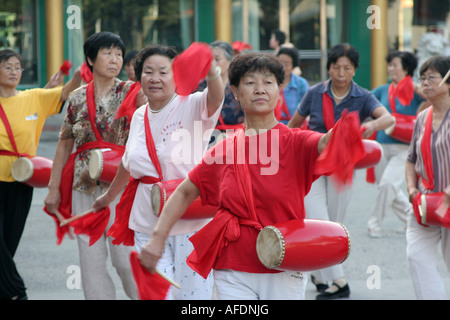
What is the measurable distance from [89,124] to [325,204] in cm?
209

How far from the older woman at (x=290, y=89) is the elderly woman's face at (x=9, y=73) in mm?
2746

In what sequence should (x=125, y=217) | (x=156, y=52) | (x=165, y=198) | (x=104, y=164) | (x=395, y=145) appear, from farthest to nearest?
1. (x=395, y=145)
2. (x=104, y=164)
3. (x=125, y=217)
4. (x=156, y=52)
5. (x=165, y=198)

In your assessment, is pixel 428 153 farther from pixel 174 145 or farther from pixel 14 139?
pixel 14 139

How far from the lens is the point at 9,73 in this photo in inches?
228

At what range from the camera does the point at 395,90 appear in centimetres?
798

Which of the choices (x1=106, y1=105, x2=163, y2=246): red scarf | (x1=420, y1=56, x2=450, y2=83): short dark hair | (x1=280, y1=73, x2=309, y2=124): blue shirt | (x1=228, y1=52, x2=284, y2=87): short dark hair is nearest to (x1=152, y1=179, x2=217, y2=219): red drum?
(x1=106, y1=105, x2=163, y2=246): red scarf

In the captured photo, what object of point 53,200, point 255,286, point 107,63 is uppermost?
point 107,63

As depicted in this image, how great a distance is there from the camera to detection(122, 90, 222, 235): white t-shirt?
4.26m

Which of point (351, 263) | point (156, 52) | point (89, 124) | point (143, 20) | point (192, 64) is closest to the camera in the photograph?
point (192, 64)

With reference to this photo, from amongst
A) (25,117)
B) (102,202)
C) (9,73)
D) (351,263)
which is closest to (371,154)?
(351,263)

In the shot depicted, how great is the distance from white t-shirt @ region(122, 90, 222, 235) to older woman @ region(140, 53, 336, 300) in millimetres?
783

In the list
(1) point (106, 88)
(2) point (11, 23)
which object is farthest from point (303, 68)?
(1) point (106, 88)

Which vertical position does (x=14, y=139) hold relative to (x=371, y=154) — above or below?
above
